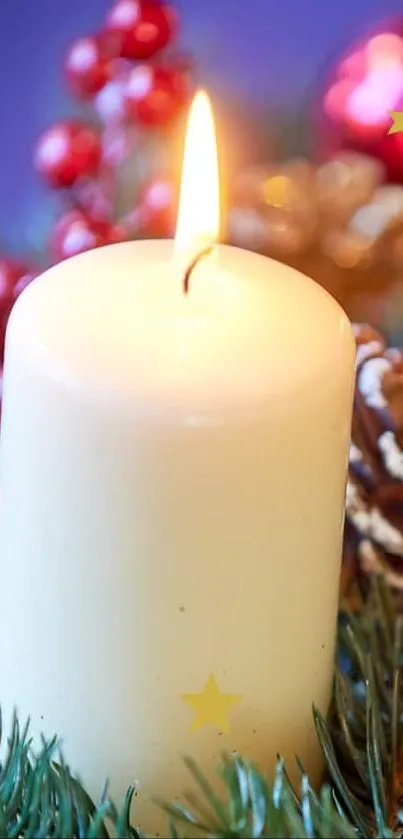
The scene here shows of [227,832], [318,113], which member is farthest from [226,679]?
[318,113]

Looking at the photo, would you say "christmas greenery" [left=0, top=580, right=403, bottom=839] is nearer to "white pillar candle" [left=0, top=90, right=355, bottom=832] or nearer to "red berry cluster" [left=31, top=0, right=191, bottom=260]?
"white pillar candle" [left=0, top=90, right=355, bottom=832]

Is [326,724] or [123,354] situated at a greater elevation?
[123,354]

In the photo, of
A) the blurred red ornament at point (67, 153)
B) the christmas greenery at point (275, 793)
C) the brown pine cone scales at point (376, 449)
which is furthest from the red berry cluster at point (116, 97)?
the christmas greenery at point (275, 793)

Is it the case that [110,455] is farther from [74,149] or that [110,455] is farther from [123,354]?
[74,149]

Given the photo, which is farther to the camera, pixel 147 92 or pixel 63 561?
pixel 147 92

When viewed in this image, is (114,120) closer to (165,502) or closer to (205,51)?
(205,51)

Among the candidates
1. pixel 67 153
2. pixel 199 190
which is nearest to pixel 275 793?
pixel 199 190

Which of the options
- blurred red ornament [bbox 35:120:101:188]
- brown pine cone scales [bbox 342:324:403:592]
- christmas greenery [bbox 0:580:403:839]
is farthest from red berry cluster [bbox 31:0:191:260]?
christmas greenery [bbox 0:580:403:839]
